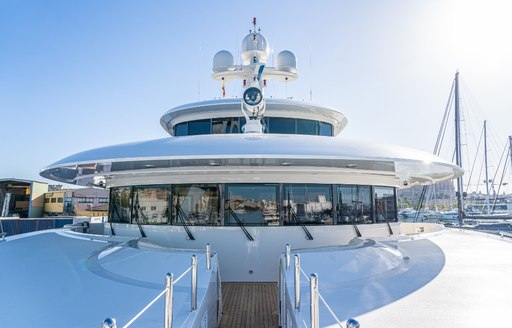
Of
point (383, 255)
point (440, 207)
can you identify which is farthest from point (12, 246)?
point (440, 207)

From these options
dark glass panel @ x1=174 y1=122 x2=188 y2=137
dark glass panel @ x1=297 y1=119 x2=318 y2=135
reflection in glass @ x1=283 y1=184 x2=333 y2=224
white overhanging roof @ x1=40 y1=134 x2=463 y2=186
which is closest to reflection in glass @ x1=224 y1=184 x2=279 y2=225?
reflection in glass @ x1=283 y1=184 x2=333 y2=224

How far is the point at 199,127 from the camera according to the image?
1111 centimetres

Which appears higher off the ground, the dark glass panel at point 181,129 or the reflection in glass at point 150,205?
the dark glass panel at point 181,129

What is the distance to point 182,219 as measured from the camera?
8.53 meters

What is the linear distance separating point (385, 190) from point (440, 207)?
53.1m

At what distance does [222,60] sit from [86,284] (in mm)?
9499

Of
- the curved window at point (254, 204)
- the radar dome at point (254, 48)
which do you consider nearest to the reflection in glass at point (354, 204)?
the curved window at point (254, 204)

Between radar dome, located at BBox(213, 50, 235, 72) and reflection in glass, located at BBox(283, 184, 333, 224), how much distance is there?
600 centimetres

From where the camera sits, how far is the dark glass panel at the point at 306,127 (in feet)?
36.1

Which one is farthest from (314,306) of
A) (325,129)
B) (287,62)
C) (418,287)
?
(287,62)

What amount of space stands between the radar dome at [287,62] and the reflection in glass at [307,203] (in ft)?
18.9

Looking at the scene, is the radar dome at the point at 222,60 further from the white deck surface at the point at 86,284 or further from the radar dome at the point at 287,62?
the white deck surface at the point at 86,284

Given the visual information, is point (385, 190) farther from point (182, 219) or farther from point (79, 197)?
point (79, 197)

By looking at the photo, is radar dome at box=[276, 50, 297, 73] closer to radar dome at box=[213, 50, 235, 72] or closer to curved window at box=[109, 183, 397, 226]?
radar dome at box=[213, 50, 235, 72]
